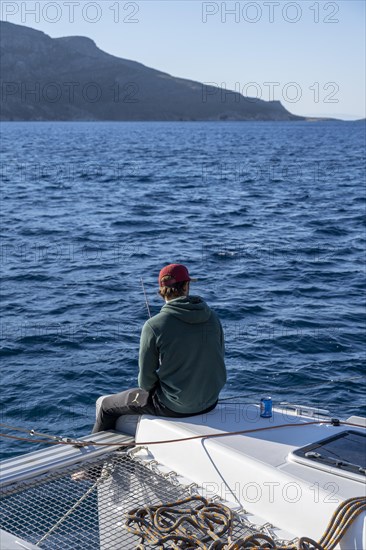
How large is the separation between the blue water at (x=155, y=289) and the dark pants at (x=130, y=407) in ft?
8.03

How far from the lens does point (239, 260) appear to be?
62.7ft

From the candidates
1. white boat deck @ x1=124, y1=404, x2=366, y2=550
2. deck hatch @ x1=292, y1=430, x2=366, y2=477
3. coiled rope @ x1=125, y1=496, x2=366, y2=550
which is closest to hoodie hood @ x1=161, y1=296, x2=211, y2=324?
white boat deck @ x1=124, y1=404, x2=366, y2=550

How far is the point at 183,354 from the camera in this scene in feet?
18.7

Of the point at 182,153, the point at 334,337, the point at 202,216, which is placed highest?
the point at 182,153

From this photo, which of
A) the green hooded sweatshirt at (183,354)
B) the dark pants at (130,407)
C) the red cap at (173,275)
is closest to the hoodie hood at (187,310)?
the green hooded sweatshirt at (183,354)

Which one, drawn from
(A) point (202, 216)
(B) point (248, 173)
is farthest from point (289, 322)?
(B) point (248, 173)

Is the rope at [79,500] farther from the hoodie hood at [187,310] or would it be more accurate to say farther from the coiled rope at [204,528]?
the hoodie hood at [187,310]

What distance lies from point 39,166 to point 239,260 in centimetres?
3162

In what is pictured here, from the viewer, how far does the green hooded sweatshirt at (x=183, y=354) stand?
5.67m

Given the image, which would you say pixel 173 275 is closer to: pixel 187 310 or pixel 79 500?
pixel 187 310

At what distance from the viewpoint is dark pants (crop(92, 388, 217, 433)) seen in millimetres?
5977

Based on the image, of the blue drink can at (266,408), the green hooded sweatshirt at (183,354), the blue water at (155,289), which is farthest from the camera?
the blue water at (155,289)

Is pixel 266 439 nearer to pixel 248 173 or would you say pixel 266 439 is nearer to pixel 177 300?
pixel 177 300

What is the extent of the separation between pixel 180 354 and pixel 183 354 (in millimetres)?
24
